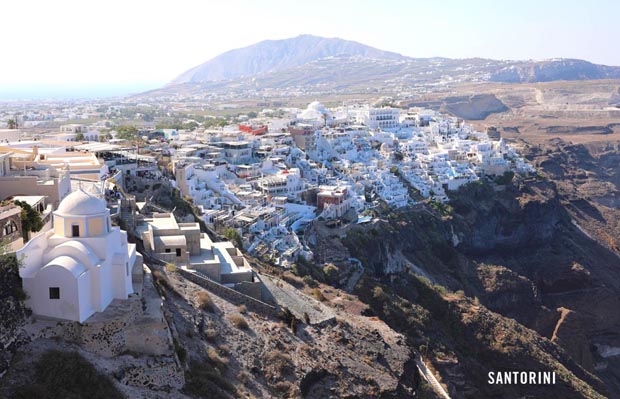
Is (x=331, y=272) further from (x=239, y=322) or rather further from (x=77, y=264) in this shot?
(x=77, y=264)

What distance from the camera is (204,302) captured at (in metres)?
17.0

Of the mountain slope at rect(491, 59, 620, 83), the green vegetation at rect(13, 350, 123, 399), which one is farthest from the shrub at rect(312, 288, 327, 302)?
the mountain slope at rect(491, 59, 620, 83)

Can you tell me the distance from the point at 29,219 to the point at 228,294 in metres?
5.68

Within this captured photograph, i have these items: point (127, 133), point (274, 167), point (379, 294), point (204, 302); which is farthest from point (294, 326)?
point (127, 133)

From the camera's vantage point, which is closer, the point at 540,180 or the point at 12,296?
the point at 12,296

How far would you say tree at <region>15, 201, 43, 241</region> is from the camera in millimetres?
14659

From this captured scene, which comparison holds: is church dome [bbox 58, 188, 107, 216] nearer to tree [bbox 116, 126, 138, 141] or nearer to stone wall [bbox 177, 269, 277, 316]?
stone wall [bbox 177, 269, 277, 316]

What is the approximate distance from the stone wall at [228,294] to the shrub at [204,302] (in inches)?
36.4

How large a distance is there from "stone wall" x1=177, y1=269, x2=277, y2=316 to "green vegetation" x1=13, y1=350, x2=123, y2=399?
6.79 m

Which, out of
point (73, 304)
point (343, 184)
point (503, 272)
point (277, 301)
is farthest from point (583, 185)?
point (73, 304)

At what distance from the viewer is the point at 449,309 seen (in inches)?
1204

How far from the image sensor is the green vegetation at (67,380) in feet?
34.9

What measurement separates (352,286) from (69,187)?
1394 centimetres

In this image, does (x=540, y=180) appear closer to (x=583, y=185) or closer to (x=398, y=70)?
(x=583, y=185)
